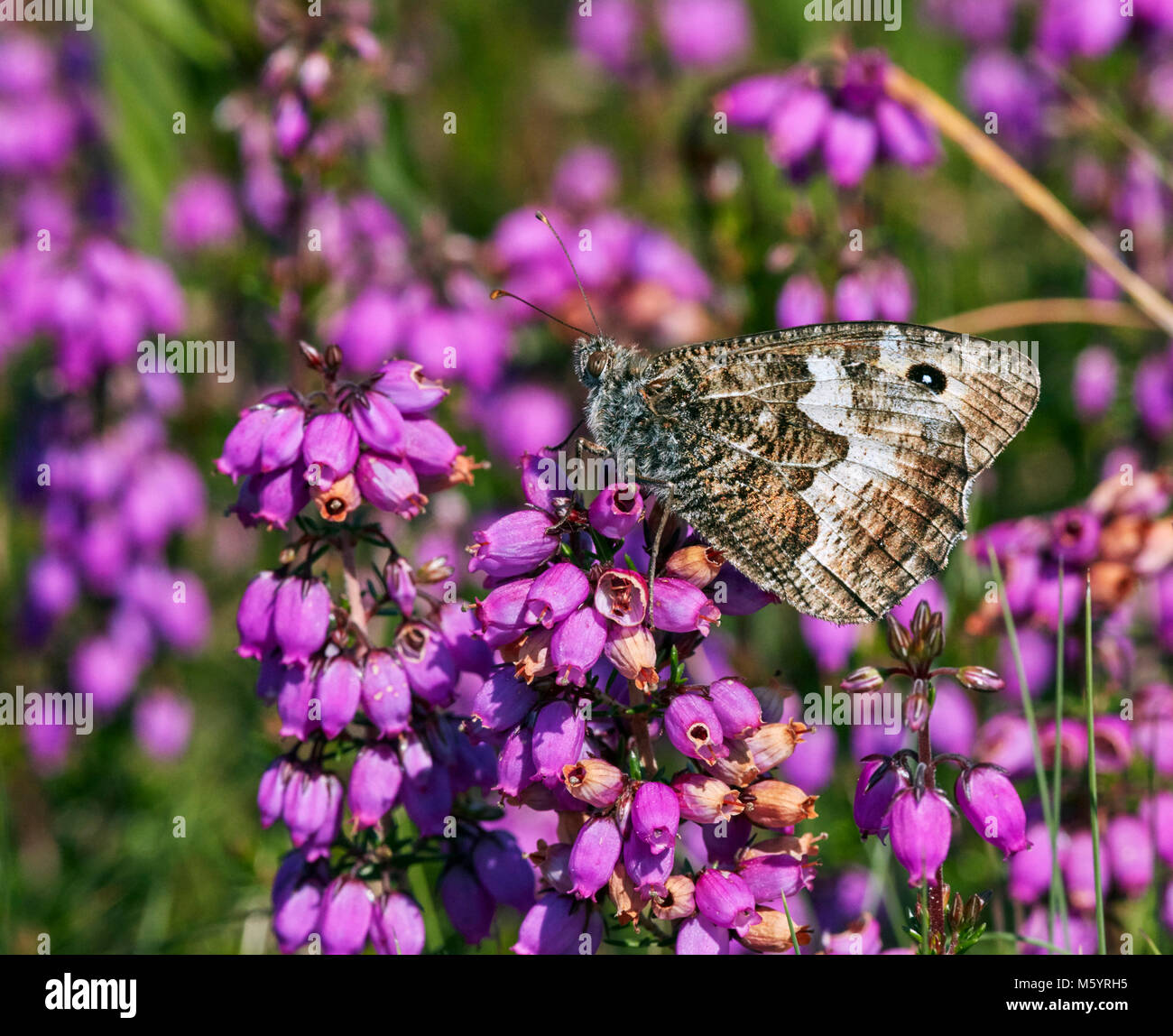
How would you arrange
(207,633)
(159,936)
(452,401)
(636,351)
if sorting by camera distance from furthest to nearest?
(207,633)
(452,401)
(159,936)
(636,351)

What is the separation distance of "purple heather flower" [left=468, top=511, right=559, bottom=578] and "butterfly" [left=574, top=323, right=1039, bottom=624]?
86 cm

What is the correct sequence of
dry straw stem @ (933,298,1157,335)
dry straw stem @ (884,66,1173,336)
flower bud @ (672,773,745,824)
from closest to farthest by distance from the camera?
flower bud @ (672,773,745,824) < dry straw stem @ (884,66,1173,336) < dry straw stem @ (933,298,1157,335)

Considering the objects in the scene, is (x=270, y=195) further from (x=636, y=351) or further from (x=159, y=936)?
(x=159, y=936)

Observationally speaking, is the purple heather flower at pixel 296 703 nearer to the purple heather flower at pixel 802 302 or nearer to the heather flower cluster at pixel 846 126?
the purple heather flower at pixel 802 302

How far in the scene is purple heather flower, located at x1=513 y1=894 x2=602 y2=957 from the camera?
2996 millimetres

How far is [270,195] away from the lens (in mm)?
6637

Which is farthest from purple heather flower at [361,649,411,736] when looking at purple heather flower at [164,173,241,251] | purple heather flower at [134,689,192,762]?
purple heather flower at [164,173,241,251]

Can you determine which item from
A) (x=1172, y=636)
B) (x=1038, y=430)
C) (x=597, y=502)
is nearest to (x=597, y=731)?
(x=597, y=502)

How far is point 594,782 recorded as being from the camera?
9.25ft

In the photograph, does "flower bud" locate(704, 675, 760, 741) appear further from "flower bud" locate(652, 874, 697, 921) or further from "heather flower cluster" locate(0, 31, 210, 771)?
"heather flower cluster" locate(0, 31, 210, 771)

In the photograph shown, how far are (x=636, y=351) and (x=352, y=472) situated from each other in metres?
1.28

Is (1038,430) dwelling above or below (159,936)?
above

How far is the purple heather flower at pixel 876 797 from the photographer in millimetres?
3084

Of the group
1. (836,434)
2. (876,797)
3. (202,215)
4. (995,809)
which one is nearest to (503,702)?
(876,797)
